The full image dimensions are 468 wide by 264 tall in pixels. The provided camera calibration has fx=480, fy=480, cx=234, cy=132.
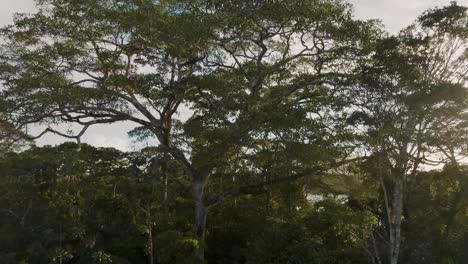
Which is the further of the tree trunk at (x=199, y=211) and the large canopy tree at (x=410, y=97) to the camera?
the tree trunk at (x=199, y=211)

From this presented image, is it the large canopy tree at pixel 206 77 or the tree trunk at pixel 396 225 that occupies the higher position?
the large canopy tree at pixel 206 77

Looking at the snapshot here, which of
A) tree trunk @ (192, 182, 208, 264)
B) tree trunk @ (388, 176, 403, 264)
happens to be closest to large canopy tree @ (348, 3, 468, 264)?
tree trunk @ (388, 176, 403, 264)

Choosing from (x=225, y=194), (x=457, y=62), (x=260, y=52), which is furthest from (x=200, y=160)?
(x=457, y=62)

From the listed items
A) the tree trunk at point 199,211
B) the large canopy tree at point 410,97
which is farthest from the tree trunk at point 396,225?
the tree trunk at point 199,211

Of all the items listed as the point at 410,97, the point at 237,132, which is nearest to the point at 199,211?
the point at 237,132

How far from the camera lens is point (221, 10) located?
12.9m

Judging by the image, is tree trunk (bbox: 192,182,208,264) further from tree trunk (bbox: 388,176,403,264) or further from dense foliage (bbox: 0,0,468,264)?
tree trunk (bbox: 388,176,403,264)

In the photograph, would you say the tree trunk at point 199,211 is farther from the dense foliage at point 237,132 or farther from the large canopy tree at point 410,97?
the large canopy tree at point 410,97

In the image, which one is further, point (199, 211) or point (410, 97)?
point (199, 211)

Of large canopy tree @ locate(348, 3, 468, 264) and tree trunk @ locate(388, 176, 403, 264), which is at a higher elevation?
large canopy tree @ locate(348, 3, 468, 264)

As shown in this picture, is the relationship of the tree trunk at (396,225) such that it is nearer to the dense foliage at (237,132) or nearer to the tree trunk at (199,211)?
the dense foliage at (237,132)

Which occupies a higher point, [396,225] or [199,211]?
[199,211]

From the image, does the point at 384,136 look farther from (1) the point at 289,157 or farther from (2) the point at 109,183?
(2) the point at 109,183

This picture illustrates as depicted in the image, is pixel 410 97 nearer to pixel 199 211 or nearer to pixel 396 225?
pixel 396 225
